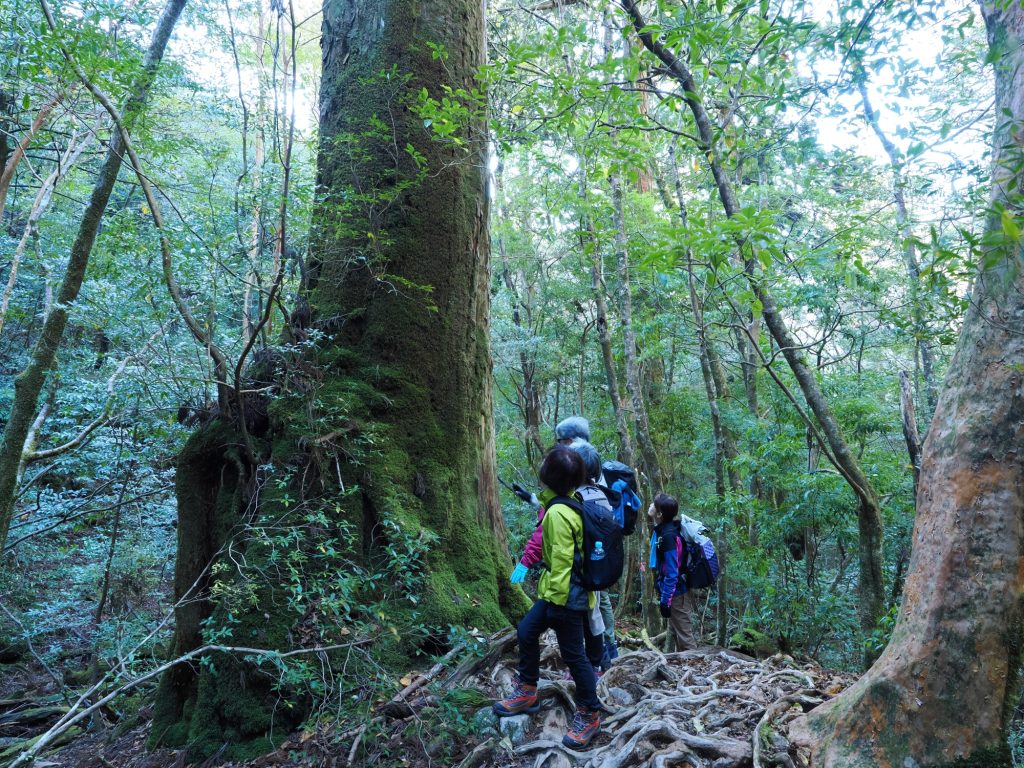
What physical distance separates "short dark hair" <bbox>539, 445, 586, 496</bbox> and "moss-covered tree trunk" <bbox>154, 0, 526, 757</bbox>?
3.49ft

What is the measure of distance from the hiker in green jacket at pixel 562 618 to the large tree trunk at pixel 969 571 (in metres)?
1.23

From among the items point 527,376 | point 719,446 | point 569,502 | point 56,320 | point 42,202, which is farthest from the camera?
point 527,376

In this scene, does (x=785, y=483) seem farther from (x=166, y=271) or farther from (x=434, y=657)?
(x=166, y=271)

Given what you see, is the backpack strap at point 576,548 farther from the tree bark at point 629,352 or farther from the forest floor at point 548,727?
the tree bark at point 629,352

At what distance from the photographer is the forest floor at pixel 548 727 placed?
11.1 feet

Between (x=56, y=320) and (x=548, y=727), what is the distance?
536 cm

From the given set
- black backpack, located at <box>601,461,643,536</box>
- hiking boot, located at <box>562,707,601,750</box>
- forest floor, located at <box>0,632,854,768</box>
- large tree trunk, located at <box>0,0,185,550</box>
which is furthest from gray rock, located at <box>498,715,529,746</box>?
large tree trunk, located at <box>0,0,185,550</box>

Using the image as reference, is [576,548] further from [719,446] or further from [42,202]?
[42,202]

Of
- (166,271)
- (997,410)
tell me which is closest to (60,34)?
(166,271)

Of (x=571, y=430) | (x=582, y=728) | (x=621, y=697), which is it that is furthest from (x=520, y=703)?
(x=571, y=430)

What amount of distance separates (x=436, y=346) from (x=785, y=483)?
5.08 m

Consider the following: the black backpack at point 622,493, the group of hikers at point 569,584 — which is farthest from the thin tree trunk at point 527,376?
the group of hikers at point 569,584

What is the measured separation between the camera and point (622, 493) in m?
4.91

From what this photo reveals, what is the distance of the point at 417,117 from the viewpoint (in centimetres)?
558
